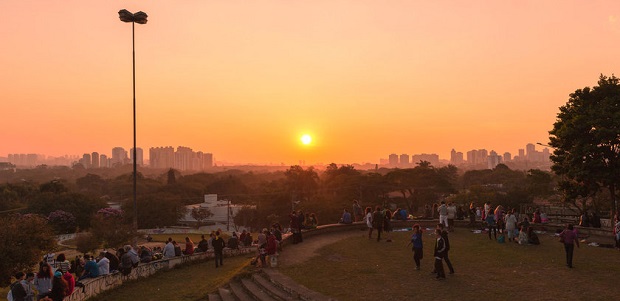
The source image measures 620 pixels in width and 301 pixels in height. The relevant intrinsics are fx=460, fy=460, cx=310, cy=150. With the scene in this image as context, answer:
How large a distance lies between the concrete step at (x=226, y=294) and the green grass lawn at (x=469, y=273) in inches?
72.9

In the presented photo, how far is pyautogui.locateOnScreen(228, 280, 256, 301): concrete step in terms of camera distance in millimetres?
12884

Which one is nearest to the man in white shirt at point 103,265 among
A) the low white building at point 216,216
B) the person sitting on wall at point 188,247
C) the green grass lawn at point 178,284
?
the green grass lawn at point 178,284

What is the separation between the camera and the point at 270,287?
12.8 m

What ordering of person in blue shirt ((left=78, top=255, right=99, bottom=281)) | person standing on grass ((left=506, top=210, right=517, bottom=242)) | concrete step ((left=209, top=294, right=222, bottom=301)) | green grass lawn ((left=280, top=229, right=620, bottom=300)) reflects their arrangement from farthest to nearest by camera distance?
person standing on grass ((left=506, top=210, right=517, bottom=242)) → person in blue shirt ((left=78, top=255, right=99, bottom=281)) → concrete step ((left=209, top=294, right=222, bottom=301)) → green grass lawn ((left=280, top=229, right=620, bottom=300))

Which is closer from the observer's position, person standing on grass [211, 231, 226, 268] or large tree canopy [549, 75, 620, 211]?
person standing on grass [211, 231, 226, 268]

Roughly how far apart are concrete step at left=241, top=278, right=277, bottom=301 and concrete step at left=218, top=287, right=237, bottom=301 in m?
0.47

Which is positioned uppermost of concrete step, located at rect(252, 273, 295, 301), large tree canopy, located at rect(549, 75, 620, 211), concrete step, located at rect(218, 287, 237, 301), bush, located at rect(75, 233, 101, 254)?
large tree canopy, located at rect(549, 75, 620, 211)

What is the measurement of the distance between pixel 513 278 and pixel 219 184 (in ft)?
319

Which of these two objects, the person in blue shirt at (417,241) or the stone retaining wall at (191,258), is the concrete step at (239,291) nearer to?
the stone retaining wall at (191,258)

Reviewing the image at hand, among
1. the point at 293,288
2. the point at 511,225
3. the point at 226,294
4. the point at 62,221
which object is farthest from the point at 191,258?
the point at 62,221

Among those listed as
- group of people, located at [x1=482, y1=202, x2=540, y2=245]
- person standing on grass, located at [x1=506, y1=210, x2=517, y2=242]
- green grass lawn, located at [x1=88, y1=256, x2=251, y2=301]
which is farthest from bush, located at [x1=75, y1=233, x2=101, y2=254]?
person standing on grass, located at [x1=506, y1=210, x2=517, y2=242]

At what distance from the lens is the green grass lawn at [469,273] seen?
1172cm

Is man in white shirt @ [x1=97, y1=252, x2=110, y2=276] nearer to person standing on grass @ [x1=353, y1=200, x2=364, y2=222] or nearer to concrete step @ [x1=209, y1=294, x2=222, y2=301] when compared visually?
concrete step @ [x1=209, y1=294, x2=222, y2=301]

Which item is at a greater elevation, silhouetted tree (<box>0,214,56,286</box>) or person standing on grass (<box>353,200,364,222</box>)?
person standing on grass (<box>353,200,364,222</box>)
